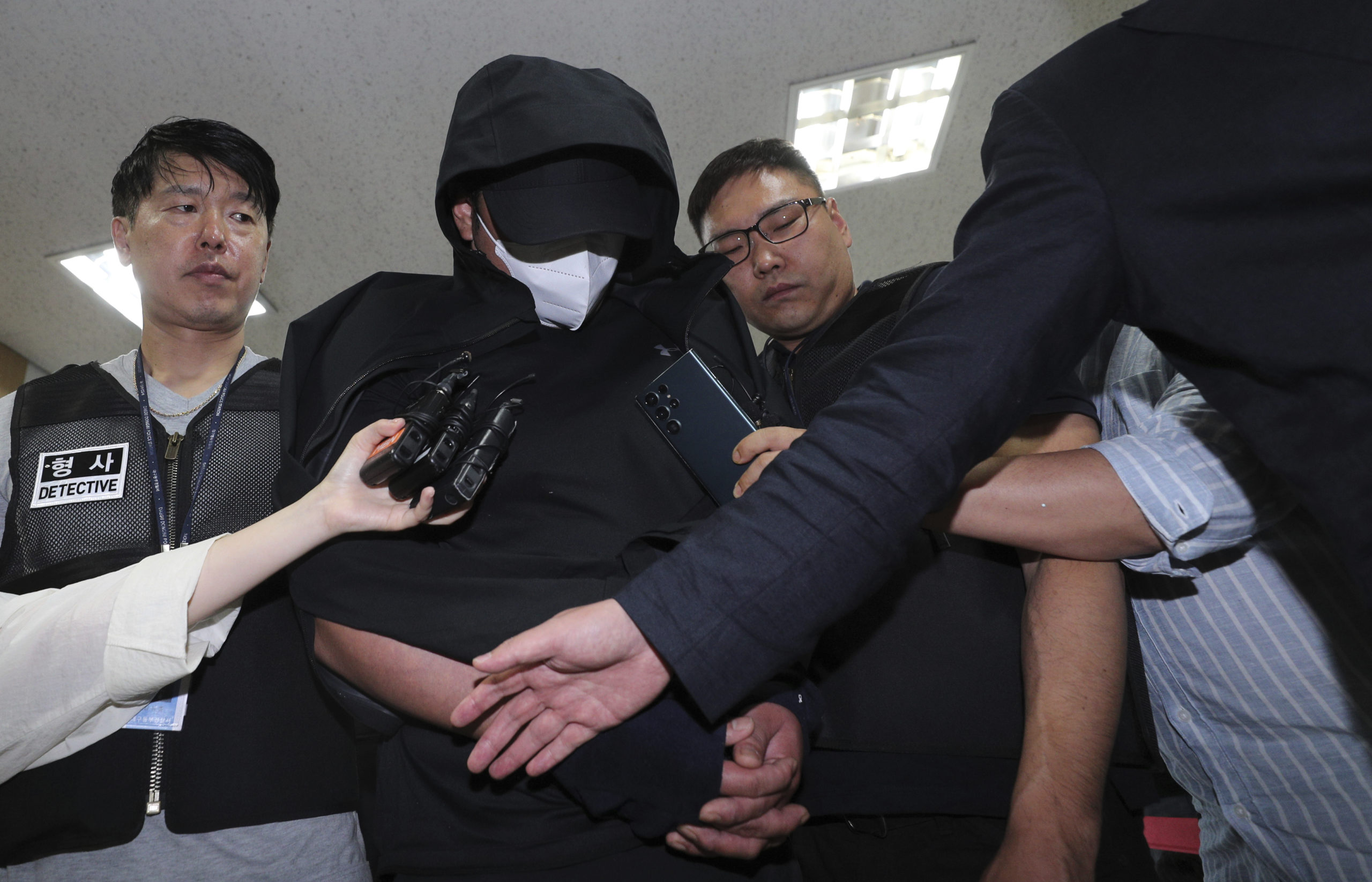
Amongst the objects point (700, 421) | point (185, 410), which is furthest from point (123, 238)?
point (700, 421)

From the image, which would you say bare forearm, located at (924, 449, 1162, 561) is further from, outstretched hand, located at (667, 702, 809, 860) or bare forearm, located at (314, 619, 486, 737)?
bare forearm, located at (314, 619, 486, 737)

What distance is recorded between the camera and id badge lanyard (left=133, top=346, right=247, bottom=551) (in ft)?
4.36

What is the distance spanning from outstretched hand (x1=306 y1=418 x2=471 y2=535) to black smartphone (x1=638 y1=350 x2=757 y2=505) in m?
0.35

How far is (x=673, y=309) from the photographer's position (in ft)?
4.28

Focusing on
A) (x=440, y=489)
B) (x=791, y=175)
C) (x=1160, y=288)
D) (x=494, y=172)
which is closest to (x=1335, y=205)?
(x=1160, y=288)

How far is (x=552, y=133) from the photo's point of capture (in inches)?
47.1

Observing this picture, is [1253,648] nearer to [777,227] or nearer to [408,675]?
[408,675]

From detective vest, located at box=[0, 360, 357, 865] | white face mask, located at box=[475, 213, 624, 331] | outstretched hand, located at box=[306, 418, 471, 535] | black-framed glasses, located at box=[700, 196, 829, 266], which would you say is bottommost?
detective vest, located at box=[0, 360, 357, 865]

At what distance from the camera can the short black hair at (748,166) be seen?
6.41 feet

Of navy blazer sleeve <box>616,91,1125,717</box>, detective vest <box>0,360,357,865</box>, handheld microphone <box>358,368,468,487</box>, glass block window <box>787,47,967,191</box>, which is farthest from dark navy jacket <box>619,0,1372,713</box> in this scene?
glass block window <box>787,47,967,191</box>

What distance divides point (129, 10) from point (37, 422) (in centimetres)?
→ 149

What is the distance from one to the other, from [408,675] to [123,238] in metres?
1.21

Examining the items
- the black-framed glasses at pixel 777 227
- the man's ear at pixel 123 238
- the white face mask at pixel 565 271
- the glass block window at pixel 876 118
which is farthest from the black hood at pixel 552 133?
the glass block window at pixel 876 118

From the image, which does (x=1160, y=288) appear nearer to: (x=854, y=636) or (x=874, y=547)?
(x=874, y=547)
